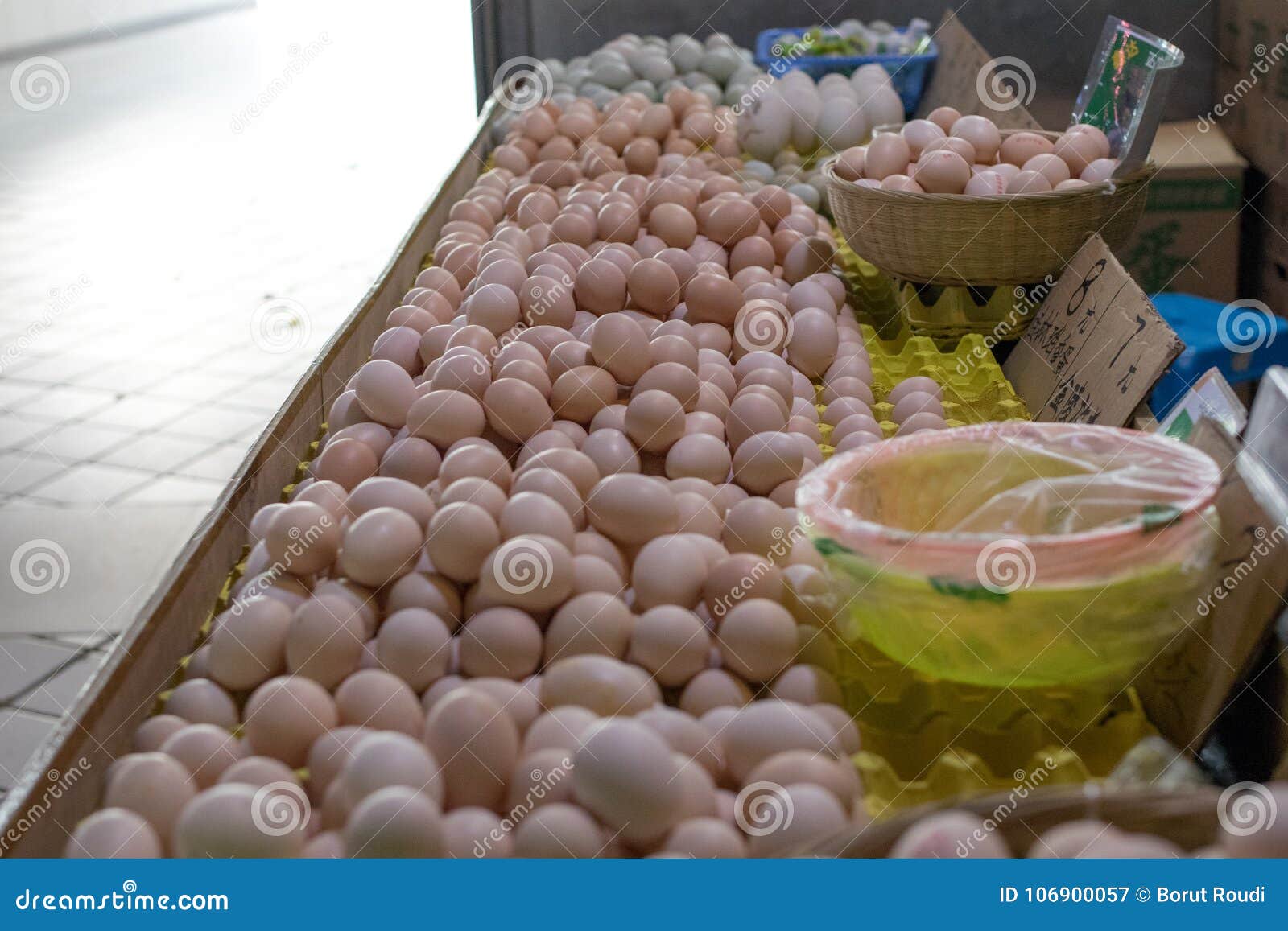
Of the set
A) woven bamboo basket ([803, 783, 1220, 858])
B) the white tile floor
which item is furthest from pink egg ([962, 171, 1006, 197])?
the white tile floor

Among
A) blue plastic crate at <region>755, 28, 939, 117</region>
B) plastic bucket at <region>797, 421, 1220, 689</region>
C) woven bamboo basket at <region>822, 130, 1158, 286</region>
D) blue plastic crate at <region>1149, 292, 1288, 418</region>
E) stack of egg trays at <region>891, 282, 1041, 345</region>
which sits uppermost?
blue plastic crate at <region>755, 28, 939, 117</region>

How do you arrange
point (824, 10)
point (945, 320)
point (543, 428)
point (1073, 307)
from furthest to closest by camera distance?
point (824, 10)
point (945, 320)
point (1073, 307)
point (543, 428)

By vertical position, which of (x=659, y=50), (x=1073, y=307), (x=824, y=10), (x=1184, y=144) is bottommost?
(x=1073, y=307)

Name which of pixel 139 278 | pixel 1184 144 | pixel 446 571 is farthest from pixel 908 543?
pixel 139 278

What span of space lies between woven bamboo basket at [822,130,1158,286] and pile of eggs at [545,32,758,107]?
1.51 metres

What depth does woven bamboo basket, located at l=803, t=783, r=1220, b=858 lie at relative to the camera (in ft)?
2.49

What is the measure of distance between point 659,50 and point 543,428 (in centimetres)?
242

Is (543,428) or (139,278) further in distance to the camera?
(139,278)

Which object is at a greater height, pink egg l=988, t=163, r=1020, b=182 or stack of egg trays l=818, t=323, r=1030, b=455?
pink egg l=988, t=163, r=1020, b=182

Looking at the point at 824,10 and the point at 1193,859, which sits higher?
the point at 824,10

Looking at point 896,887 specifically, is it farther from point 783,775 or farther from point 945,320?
point 945,320

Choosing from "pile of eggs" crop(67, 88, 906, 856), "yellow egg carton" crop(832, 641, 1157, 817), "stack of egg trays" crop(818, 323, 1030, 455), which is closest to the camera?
"pile of eggs" crop(67, 88, 906, 856)

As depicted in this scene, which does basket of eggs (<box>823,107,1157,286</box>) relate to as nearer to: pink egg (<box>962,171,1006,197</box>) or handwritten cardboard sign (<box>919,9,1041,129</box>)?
pink egg (<box>962,171,1006,197</box>)

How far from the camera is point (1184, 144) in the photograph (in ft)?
10.1
